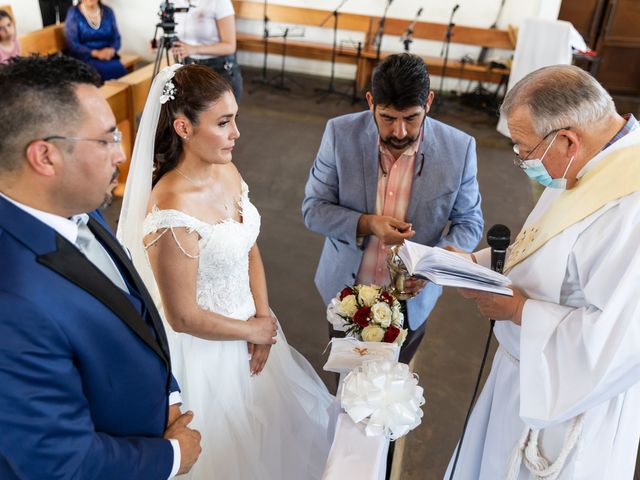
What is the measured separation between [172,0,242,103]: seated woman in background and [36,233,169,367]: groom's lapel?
369 centimetres

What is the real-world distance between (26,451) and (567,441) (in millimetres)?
1563

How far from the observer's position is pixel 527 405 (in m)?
1.84

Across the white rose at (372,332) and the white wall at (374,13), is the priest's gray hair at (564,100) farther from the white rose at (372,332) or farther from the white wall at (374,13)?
the white wall at (374,13)

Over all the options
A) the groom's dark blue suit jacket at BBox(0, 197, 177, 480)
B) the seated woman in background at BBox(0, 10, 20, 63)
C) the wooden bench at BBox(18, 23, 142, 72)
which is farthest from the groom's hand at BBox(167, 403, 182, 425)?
the wooden bench at BBox(18, 23, 142, 72)

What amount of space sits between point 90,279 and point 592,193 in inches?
55.9

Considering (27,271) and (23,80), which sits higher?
(23,80)

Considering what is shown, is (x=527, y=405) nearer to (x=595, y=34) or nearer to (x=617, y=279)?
(x=617, y=279)

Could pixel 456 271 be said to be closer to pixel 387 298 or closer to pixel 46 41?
pixel 387 298

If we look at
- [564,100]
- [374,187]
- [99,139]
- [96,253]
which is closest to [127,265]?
[96,253]

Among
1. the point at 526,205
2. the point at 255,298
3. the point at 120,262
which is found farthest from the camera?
the point at 526,205

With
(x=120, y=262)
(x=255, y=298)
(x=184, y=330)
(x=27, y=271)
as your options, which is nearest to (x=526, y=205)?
(x=255, y=298)

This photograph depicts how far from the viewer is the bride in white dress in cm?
209

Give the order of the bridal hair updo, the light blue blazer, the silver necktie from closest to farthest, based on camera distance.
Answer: the silver necktie → the bridal hair updo → the light blue blazer

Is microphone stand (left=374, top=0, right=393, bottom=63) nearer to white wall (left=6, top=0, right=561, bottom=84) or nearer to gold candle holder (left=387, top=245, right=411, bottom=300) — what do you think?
white wall (left=6, top=0, right=561, bottom=84)
